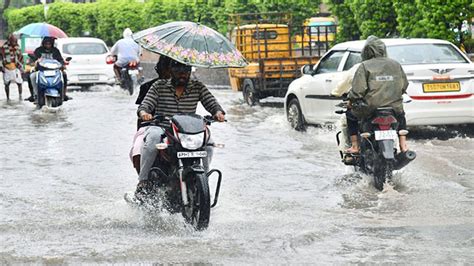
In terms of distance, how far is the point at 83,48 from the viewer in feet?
109

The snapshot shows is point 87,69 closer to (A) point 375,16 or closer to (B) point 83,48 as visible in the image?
(B) point 83,48

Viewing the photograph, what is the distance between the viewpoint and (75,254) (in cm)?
834

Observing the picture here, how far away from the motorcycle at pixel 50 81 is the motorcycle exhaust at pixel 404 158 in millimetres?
12288

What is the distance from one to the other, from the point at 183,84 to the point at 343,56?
7521 mm

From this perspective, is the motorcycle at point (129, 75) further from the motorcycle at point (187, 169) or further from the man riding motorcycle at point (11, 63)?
the motorcycle at point (187, 169)

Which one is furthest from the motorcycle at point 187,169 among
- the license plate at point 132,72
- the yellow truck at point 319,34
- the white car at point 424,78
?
the license plate at point 132,72

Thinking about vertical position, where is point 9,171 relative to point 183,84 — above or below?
below

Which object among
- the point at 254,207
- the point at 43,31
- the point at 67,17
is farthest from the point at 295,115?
the point at 67,17

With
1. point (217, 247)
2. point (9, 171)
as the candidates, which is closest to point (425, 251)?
point (217, 247)

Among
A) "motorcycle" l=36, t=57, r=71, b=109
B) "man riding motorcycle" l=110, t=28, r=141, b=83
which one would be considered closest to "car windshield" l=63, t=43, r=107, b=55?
"man riding motorcycle" l=110, t=28, r=141, b=83

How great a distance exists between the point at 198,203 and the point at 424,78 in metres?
7.47

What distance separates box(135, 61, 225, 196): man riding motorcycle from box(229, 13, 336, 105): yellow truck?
1280cm

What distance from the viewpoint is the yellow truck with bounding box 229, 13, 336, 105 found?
79.3 feet

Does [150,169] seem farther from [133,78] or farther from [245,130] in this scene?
[133,78]
